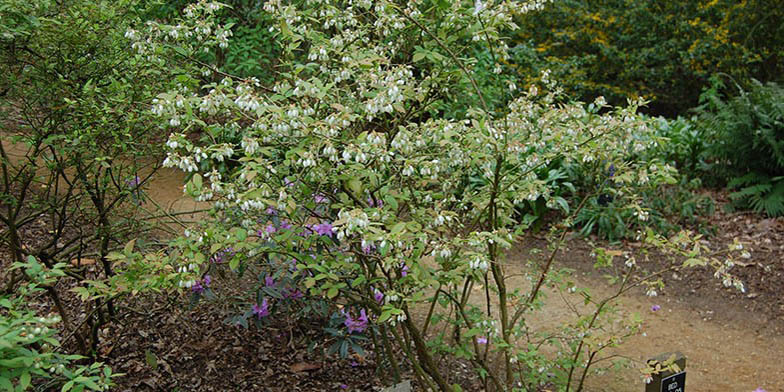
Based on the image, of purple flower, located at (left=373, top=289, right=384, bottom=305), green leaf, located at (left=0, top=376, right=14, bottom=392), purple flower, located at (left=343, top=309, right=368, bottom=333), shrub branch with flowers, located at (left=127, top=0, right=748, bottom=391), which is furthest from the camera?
purple flower, located at (left=343, top=309, right=368, bottom=333)

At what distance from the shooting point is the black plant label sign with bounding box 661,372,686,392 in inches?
112

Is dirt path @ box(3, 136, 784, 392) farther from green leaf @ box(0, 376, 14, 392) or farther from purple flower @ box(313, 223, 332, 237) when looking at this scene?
green leaf @ box(0, 376, 14, 392)

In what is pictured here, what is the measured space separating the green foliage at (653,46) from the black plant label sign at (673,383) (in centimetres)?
658

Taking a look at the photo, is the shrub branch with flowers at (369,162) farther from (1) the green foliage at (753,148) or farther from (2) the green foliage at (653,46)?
(2) the green foliage at (653,46)

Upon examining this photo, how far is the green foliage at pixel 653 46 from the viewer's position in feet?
30.0

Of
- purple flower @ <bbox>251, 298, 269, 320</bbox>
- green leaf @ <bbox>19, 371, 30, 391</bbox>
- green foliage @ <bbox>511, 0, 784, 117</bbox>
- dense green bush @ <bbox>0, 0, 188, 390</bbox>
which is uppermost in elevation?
green foliage @ <bbox>511, 0, 784, 117</bbox>

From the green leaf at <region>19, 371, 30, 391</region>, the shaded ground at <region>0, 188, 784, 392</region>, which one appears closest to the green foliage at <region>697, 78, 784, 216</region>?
the shaded ground at <region>0, 188, 784, 392</region>

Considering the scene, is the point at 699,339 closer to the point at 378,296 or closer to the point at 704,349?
the point at 704,349

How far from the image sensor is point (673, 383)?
113 inches

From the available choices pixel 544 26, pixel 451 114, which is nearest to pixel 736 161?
pixel 451 114

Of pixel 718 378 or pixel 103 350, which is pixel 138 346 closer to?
pixel 103 350

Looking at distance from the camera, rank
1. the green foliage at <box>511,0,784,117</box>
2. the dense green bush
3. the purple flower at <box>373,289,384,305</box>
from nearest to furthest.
A: the dense green bush, the purple flower at <box>373,289,384,305</box>, the green foliage at <box>511,0,784,117</box>

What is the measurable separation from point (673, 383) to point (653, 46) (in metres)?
7.71

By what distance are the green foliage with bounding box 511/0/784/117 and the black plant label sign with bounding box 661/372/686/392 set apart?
21.6 feet
